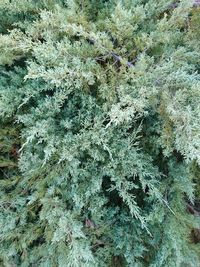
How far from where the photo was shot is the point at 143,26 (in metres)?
1.56

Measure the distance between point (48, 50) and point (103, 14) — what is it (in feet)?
1.34

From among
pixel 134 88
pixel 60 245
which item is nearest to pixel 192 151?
pixel 134 88

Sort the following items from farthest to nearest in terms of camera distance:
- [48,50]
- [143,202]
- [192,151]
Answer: [143,202]
[48,50]
[192,151]

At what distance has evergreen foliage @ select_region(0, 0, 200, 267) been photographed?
1364mm

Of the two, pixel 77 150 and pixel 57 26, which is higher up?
pixel 57 26

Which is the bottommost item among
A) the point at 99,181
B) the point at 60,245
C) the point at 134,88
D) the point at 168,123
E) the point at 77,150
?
the point at 60,245

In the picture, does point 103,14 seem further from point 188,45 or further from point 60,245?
point 60,245

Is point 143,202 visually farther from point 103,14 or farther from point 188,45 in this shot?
point 103,14

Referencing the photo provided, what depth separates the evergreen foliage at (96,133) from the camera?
1.36m

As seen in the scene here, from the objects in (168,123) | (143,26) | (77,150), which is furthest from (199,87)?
(77,150)

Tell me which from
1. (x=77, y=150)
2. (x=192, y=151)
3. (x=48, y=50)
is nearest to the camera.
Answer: (x=192, y=151)

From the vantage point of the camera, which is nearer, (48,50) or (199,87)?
(199,87)

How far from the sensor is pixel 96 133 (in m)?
1.44

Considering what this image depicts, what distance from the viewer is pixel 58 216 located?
1538 mm
